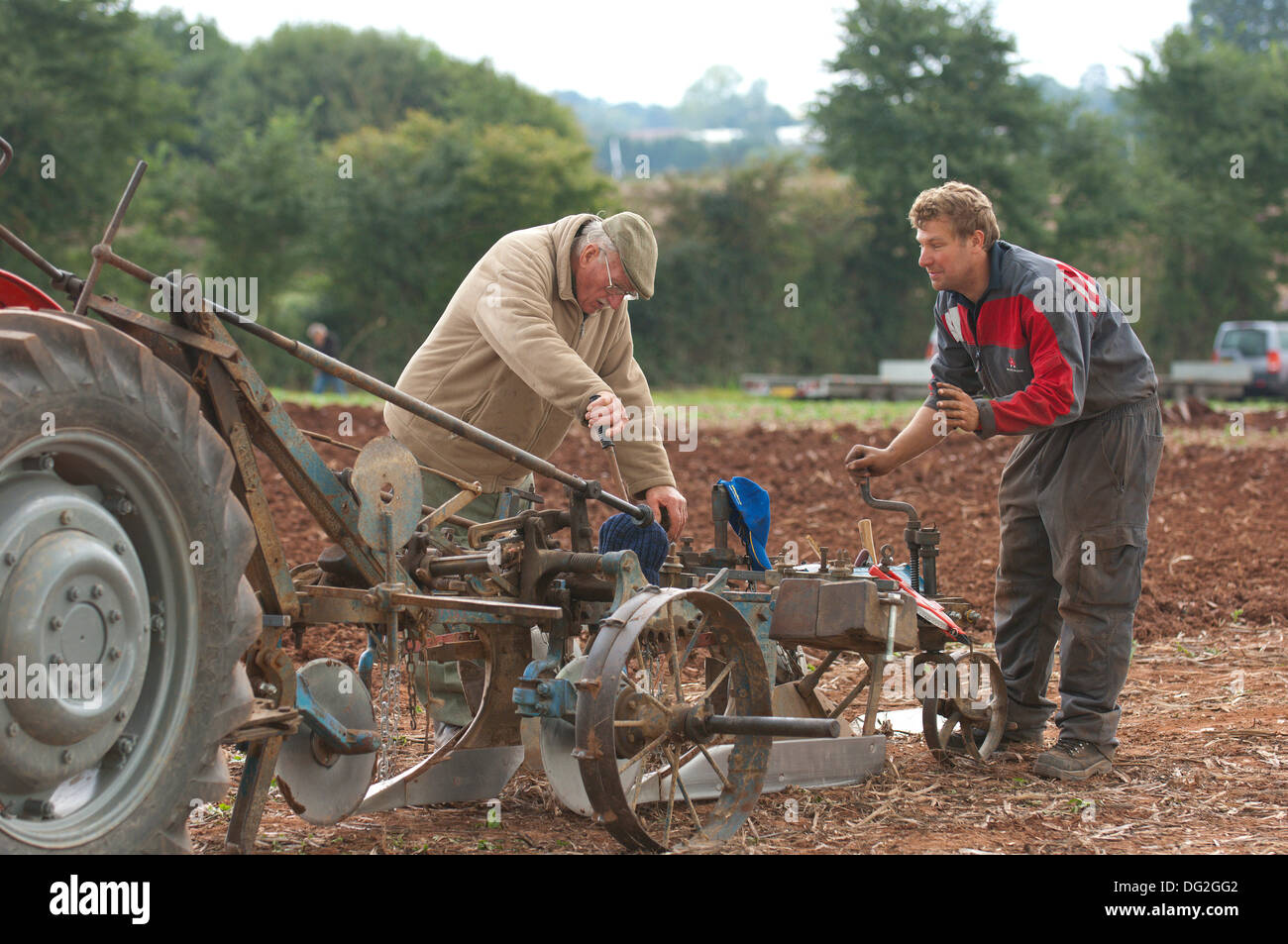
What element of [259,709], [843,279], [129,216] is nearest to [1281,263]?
[843,279]

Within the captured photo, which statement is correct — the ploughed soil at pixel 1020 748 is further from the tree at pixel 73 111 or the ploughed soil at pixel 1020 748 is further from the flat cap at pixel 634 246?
the tree at pixel 73 111

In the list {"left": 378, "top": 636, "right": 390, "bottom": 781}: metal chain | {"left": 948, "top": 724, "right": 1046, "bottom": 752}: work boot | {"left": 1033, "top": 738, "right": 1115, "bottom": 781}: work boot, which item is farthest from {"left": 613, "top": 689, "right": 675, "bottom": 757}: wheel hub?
{"left": 948, "top": 724, "right": 1046, "bottom": 752}: work boot

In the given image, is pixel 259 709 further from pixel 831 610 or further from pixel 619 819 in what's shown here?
pixel 831 610

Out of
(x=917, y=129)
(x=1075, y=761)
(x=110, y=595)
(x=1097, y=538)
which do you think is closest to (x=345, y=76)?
(x=917, y=129)

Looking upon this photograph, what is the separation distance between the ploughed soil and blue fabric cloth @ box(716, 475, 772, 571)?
0.84 m

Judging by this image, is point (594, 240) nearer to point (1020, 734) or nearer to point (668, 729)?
point (668, 729)

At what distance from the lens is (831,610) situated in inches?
166

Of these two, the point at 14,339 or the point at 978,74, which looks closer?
the point at 14,339

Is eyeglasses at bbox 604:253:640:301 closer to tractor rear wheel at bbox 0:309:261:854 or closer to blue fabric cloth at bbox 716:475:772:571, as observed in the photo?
blue fabric cloth at bbox 716:475:772:571

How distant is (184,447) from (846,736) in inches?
106

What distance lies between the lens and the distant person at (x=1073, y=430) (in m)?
4.69

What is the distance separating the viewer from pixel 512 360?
420 cm

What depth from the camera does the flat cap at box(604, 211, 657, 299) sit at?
440cm

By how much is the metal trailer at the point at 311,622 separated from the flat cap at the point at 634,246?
0.75 m
